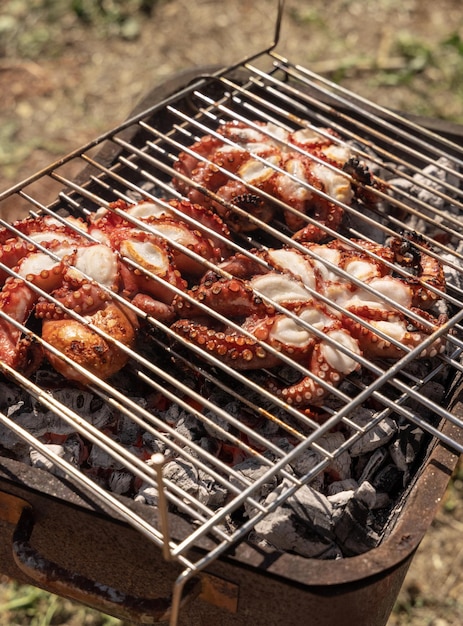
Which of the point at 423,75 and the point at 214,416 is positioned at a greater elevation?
the point at 214,416

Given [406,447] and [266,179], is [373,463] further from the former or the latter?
[266,179]

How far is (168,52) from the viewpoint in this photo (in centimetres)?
690

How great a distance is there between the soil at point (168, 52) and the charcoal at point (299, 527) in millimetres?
4038

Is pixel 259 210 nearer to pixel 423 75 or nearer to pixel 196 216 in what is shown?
pixel 196 216

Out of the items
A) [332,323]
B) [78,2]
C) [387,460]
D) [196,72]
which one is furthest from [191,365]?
[78,2]

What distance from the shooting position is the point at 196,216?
2.96 metres

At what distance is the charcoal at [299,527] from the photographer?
2314 millimetres

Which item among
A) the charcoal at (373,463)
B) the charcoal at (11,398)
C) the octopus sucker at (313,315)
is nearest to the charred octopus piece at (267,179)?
the octopus sucker at (313,315)

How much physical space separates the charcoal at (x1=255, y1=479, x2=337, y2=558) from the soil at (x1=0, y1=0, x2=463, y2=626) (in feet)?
13.2

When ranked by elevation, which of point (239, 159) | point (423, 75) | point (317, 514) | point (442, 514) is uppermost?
point (239, 159)

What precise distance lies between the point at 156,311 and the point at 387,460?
94 cm

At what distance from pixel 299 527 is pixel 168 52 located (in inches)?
217

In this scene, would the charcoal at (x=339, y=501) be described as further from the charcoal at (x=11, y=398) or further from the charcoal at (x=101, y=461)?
the charcoal at (x=11, y=398)

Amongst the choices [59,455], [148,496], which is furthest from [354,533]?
[59,455]
